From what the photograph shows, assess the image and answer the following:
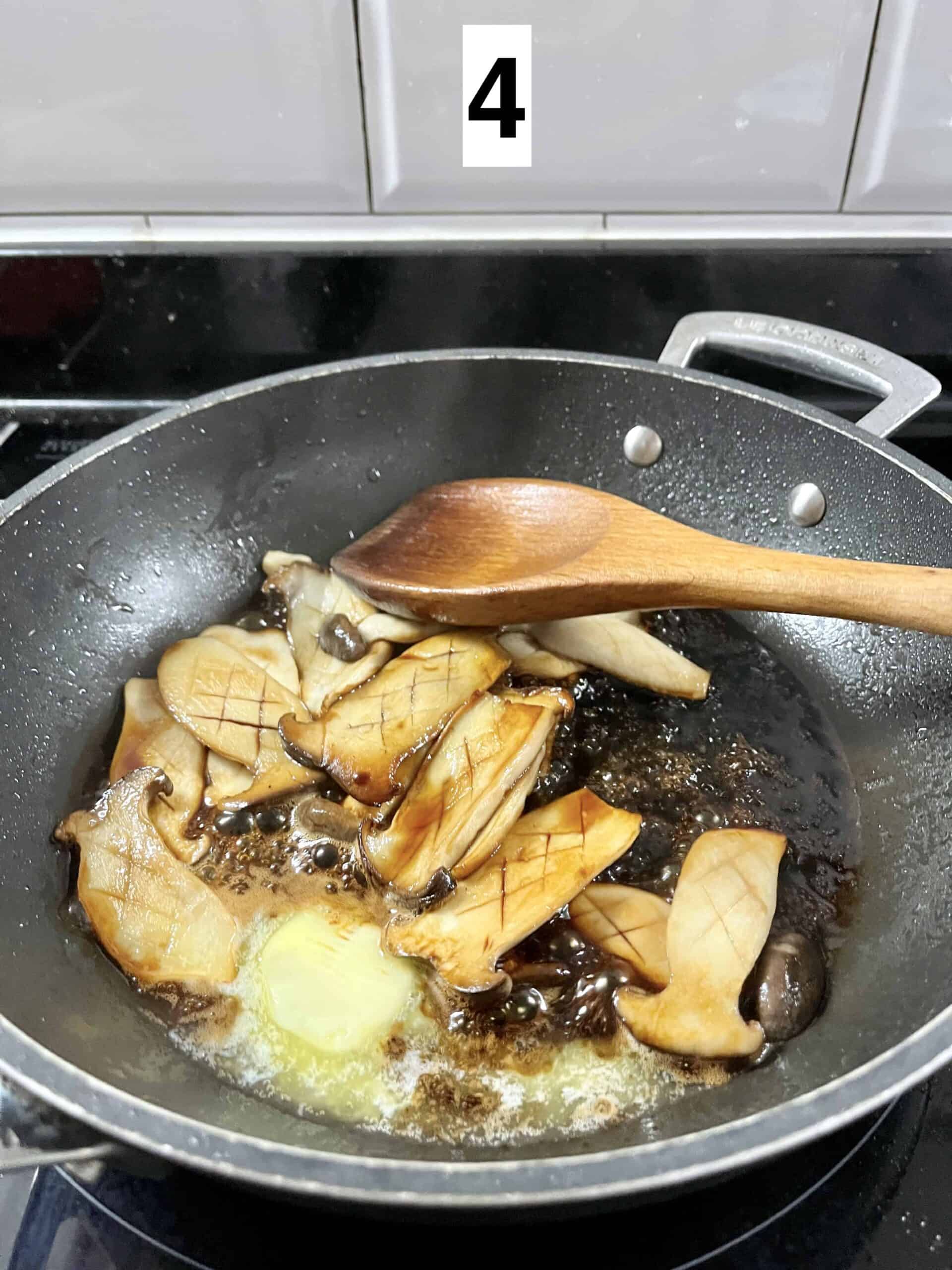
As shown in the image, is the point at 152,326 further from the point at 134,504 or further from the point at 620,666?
the point at 620,666

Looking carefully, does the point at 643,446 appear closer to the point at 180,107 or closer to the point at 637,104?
the point at 637,104

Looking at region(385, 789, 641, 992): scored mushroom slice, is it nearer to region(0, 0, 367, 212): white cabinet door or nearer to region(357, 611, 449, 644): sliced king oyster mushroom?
region(357, 611, 449, 644): sliced king oyster mushroom

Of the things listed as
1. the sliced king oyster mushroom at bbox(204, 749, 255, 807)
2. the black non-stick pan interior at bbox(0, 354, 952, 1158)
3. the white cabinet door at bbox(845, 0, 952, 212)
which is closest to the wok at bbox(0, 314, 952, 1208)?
Result: the black non-stick pan interior at bbox(0, 354, 952, 1158)

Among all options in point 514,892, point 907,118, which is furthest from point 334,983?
point 907,118

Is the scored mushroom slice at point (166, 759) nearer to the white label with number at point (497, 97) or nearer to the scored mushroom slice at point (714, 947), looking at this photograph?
the scored mushroom slice at point (714, 947)

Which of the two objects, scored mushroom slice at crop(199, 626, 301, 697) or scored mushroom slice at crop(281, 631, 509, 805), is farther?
scored mushroom slice at crop(199, 626, 301, 697)
